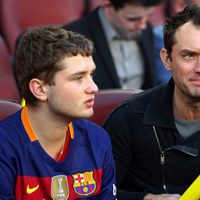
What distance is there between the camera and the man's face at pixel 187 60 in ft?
7.70

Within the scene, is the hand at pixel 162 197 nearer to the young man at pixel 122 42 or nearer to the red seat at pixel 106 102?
the red seat at pixel 106 102

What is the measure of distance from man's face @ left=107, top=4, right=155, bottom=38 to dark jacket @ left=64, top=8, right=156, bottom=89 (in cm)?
8

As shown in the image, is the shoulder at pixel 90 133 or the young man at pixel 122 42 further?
the young man at pixel 122 42

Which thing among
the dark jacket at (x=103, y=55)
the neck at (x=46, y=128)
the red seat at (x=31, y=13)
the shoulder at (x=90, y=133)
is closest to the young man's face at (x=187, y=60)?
the shoulder at (x=90, y=133)

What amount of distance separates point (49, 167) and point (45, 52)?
13.3 inches

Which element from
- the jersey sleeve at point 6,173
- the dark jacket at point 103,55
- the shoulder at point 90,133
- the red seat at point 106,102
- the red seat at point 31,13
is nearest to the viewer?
the jersey sleeve at point 6,173

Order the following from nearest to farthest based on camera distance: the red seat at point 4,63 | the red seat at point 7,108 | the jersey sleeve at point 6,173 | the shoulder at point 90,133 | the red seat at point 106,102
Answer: the jersey sleeve at point 6,173, the shoulder at point 90,133, the red seat at point 7,108, the red seat at point 106,102, the red seat at point 4,63

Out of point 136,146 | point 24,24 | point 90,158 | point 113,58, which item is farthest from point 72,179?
point 24,24

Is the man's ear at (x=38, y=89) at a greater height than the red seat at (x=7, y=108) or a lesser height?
greater

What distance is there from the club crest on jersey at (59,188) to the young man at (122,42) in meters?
1.41

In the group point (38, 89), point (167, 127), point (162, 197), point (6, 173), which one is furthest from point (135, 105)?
point (6, 173)

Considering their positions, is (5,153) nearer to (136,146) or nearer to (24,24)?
(136,146)

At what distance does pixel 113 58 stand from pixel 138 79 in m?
0.20

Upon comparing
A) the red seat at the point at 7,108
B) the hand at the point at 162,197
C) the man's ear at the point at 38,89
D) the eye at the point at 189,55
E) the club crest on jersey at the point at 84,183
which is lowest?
the hand at the point at 162,197
